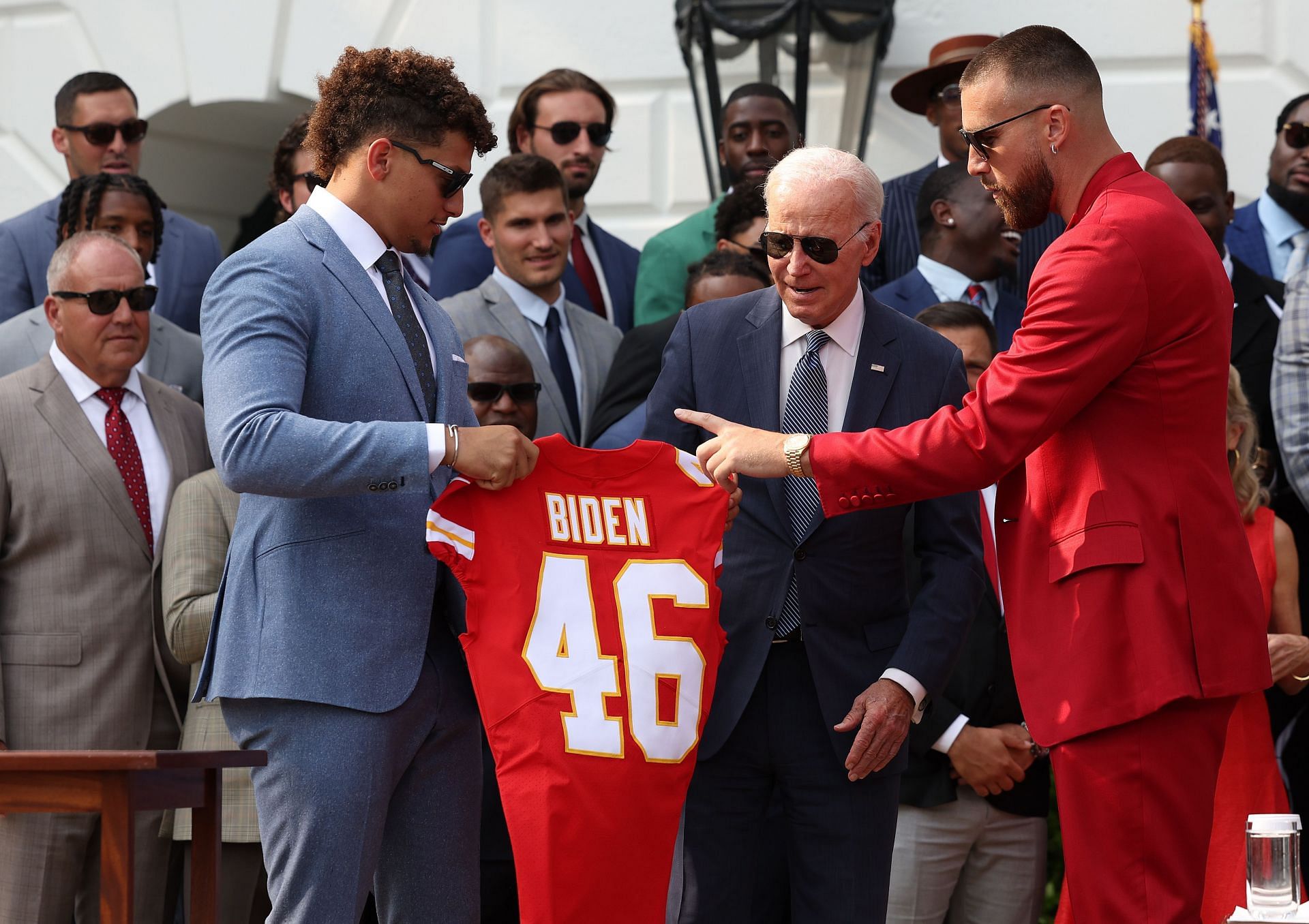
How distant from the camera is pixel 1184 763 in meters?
3.52

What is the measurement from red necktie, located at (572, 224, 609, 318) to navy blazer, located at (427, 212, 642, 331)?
0.03 m

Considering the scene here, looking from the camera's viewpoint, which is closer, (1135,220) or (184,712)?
(1135,220)

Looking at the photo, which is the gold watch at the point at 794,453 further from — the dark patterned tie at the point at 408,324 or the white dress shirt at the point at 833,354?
the dark patterned tie at the point at 408,324

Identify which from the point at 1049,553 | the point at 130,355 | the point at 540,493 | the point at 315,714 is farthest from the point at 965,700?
the point at 130,355

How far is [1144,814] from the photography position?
3.47 metres

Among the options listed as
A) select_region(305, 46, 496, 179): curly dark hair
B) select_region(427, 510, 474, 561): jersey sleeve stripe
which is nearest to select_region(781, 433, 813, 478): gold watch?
select_region(427, 510, 474, 561): jersey sleeve stripe

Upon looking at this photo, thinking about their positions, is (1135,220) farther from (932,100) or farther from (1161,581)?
(932,100)

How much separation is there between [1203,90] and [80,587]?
5.49 metres

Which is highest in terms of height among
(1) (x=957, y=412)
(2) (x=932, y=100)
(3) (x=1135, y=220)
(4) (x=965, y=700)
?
(2) (x=932, y=100)

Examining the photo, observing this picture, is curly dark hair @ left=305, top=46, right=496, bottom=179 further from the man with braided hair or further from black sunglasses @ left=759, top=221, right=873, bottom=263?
the man with braided hair

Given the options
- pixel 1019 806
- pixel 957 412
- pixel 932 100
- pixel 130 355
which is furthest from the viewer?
pixel 932 100

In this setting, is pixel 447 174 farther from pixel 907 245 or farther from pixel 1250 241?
pixel 1250 241

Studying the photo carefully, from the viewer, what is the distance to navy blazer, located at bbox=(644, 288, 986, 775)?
4.06 meters

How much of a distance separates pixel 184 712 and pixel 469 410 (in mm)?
1974
